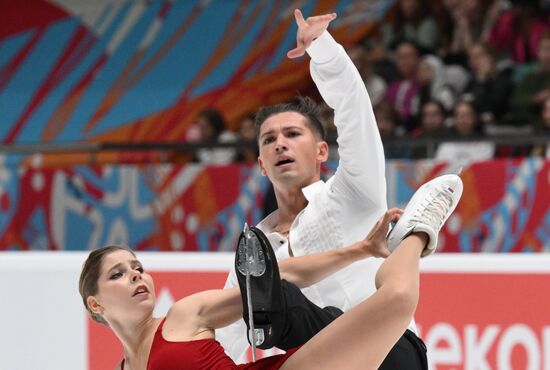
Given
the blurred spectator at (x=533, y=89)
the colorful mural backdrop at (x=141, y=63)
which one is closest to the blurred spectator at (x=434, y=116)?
the blurred spectator at (x=533, y=89)

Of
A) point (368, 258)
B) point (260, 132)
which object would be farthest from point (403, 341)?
point (260, 132)

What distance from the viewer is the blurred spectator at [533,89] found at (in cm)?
741

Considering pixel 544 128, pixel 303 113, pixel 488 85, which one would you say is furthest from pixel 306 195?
pixel 488 85

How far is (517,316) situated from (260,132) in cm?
136

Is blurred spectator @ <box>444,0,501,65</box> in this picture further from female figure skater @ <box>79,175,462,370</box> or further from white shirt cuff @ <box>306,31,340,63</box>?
female figure skater @ <box>79,175,462,370</box>

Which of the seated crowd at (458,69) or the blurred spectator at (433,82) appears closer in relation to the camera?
the seated crowd at (458,69)

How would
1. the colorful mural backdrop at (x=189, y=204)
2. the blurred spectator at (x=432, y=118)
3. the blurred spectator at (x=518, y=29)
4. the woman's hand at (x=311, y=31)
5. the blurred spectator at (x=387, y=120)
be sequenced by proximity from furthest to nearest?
the blurred spectator at (x=518, y=29) < the blurred spectator at (x=387, y=120) < the blurred spectator at (x=432, y=118) < the colorful mural backdrop at (x=189, y=204) < the woman's hand at (x=311, y=31)

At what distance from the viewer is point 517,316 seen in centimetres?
437

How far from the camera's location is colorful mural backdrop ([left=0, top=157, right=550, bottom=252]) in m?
6.07

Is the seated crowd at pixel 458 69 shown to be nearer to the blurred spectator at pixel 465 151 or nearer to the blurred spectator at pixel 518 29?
the blurred spectator at pixel 518 29

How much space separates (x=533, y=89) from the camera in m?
7.67

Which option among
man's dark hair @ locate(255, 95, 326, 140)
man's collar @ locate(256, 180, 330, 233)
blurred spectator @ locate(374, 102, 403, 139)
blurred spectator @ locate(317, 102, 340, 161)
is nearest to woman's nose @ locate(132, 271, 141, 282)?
man's collar @ locate(256, 180, 330, 233)

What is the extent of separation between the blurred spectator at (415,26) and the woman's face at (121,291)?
Result: 5.13 meters

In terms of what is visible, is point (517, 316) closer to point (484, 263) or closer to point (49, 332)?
point (484, 263)
